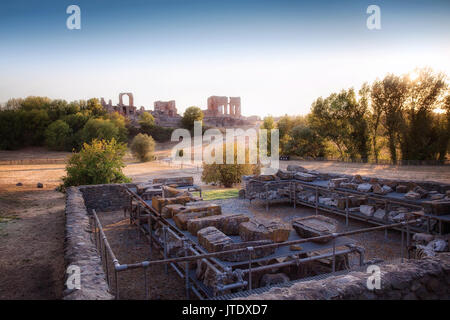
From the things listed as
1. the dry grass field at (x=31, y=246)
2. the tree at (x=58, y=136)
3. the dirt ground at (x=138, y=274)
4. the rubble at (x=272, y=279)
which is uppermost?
the tree at (x=58, y=136)

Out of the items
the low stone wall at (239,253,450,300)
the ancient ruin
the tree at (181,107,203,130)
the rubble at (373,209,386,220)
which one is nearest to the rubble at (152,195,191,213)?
the ancient ruin

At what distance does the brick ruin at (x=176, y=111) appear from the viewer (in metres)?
86.2

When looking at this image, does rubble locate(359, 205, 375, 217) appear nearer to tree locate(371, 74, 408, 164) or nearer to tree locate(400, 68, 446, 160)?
tree locate(400, 68, 446, 160)

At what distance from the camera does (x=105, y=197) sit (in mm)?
14352

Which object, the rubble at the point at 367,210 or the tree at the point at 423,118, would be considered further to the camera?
the tree at the point at 423,118

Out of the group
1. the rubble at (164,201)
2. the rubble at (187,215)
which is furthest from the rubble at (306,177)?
Answer: the rubble at (187,215)

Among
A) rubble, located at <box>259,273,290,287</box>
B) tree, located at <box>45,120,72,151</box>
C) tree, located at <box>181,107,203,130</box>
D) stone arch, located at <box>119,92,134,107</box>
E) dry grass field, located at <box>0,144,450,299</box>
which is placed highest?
stone arch, located at <box>119,92,134,107</box>

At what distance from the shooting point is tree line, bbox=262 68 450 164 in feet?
111

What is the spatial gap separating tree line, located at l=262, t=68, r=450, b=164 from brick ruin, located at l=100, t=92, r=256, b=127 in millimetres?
44566

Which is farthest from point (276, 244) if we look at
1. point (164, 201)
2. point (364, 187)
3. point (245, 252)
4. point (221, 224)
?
point (364, 187)

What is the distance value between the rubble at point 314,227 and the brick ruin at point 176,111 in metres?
79.0

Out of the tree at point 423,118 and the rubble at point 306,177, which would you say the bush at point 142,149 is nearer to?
the tree at point 423,118

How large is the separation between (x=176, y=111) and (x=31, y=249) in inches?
3873

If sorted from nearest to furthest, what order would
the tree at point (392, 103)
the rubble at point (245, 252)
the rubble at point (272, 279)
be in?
the rubble at point (245, 252) < the rubble at point (272, 279) < the tree at point (392, 103)
